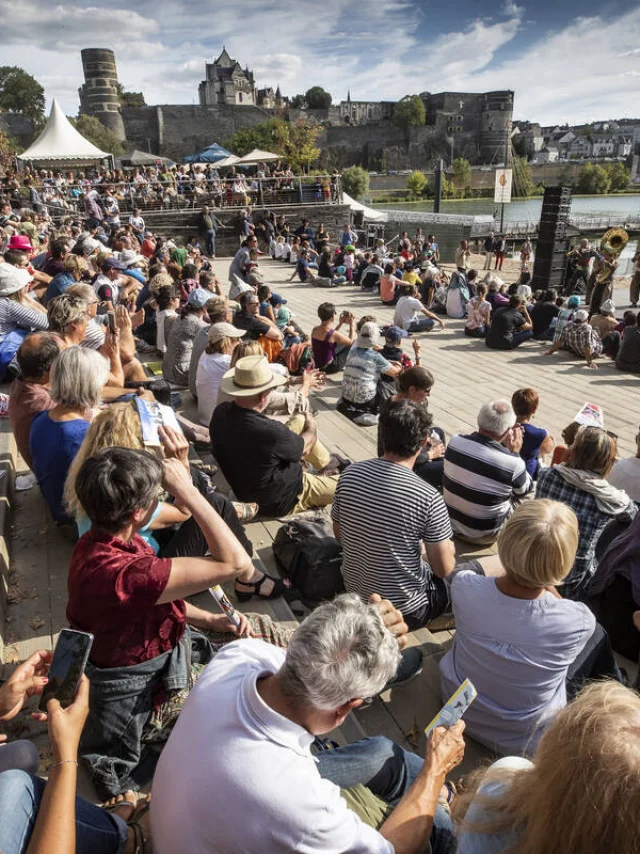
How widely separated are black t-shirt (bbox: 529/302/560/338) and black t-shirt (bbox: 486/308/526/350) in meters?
0.67

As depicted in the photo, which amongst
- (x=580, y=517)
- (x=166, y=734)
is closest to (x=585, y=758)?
(x=166, y=734)

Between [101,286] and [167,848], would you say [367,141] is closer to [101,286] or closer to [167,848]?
[101,286]

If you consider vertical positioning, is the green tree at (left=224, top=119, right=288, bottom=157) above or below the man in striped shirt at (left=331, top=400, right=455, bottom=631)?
above

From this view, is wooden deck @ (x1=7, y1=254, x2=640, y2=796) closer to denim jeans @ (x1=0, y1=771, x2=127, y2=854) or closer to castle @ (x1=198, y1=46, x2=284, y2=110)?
denim jeans @ (x1=0, y1=771, x2=127, y2=854)

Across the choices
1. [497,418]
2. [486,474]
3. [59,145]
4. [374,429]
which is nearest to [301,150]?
[59,145]

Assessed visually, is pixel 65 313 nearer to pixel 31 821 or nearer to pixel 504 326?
pixel 31 821

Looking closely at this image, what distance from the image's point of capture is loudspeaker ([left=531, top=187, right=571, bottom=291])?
43.9ft

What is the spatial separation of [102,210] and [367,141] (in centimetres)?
6828

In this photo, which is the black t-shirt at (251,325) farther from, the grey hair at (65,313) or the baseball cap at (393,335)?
the grey hair at (65,313)

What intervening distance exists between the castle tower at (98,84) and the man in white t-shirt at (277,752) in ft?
259

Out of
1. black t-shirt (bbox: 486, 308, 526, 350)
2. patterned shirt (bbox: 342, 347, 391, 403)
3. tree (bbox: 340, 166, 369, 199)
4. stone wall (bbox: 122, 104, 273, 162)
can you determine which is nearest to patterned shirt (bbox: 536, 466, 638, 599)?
patterned shirt (bbox: 342, 347, 391, 403)

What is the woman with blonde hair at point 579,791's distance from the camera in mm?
994

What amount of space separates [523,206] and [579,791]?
72074mm

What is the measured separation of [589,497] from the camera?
310 centimetres
